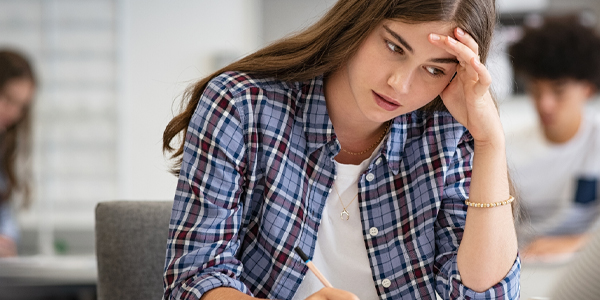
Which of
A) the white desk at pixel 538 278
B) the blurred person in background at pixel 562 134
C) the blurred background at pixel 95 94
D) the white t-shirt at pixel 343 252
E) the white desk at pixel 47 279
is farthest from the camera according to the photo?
the blurred background at pixel 95 94

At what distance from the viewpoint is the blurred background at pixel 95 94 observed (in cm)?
354

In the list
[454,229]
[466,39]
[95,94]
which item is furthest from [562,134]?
[95,94]

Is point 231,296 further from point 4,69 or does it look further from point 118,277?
point 4,69

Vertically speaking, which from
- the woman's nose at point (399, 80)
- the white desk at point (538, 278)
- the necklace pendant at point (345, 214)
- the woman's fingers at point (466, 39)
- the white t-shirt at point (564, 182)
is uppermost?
the woman's fingers at point (466, 39)

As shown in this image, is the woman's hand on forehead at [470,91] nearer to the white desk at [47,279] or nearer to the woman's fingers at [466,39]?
the woman's fingers at [466,39]

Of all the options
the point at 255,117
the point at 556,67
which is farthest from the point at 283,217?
the point at 556,67

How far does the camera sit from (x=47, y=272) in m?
1.96

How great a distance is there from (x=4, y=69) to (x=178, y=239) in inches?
94.6

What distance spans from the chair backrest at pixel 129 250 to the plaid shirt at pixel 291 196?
0.17 meters

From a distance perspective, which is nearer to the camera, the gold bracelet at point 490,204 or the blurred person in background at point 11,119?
the gold bracelet at point 490,204

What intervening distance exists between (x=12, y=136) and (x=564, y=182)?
2.81 meters

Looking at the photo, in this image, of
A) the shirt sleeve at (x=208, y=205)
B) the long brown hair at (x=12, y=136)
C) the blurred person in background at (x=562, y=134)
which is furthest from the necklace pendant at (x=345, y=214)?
the long brown hair at (x=12, y=136)

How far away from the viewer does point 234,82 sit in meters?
1.07

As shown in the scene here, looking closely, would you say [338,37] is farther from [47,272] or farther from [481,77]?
[47,272]
